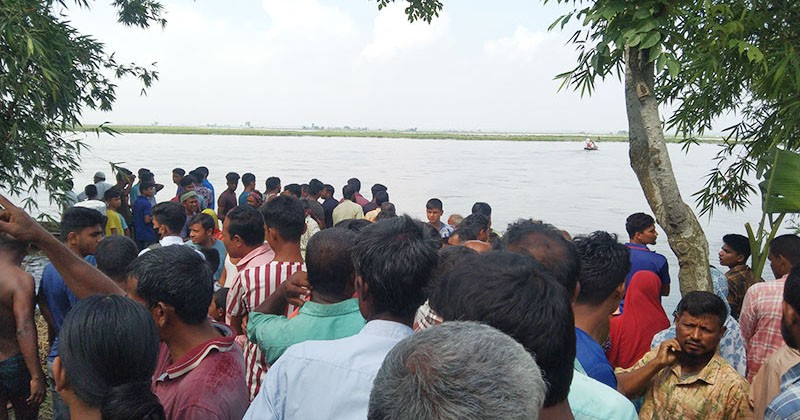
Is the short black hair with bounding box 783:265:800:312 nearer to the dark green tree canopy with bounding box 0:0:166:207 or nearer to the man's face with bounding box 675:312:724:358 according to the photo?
the man's face with bounding box 675:312:724:358

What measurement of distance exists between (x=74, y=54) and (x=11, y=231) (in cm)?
380

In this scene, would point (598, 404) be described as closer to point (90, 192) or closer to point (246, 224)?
point (246, 224)

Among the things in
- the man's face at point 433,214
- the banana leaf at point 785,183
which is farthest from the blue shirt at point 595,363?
the man's face at point 433,214

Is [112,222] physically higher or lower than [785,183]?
lower

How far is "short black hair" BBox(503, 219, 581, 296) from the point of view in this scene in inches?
100

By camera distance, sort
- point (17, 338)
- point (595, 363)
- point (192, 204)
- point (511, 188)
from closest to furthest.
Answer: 1. point (595, 363)
2. point (17, 338)
3. point (192, 204)
4. point (511, 188)

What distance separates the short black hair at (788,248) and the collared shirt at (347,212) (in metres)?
4.95

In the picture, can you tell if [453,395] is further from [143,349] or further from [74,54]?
[74,54]

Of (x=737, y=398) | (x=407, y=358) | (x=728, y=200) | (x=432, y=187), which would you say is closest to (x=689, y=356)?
(x=737, y=398)

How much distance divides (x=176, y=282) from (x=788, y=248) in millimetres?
3833

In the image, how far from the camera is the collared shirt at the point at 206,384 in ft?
6.98

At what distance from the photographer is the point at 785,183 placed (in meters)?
5.14

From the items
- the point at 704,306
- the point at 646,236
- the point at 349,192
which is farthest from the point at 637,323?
the point at 349,192

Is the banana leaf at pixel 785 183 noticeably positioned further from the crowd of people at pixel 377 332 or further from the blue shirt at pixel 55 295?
the blue shirt at pixel 55 295
